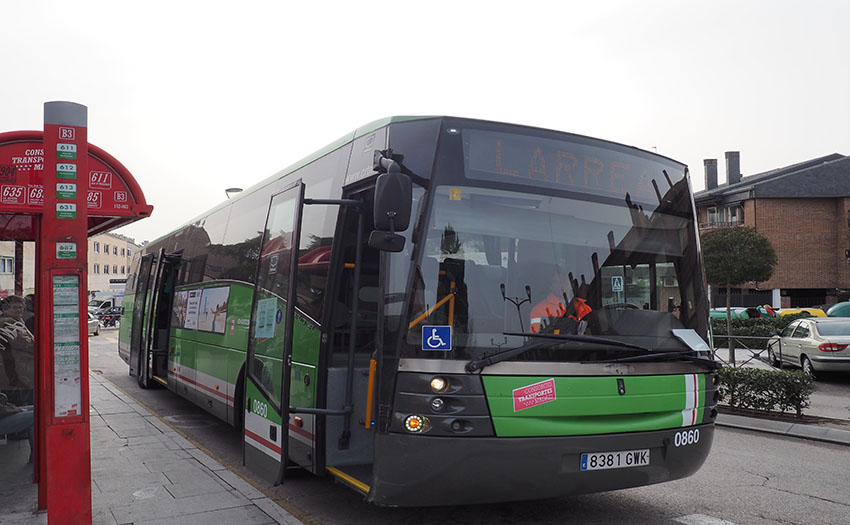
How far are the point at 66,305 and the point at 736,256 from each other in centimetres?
2438

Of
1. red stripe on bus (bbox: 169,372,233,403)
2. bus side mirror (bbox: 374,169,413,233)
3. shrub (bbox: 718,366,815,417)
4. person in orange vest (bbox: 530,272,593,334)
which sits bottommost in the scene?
shrub (bbox: 718,366,815,417)

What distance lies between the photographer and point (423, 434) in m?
4.44

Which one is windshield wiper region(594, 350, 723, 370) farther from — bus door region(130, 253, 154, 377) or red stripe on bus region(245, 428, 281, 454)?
bus door region(130, 253, 154, 377)

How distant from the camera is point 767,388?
34.5ft

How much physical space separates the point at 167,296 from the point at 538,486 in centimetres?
935

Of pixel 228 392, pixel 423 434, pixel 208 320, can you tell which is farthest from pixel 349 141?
Result: pixel 208 320

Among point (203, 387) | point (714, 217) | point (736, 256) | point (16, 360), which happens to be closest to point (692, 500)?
point (203, 387)

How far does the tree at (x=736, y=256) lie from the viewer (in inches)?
989

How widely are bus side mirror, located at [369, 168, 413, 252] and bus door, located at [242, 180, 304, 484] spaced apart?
895 mm

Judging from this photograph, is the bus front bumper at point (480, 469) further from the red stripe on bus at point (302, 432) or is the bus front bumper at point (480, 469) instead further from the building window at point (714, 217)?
the building window at point (714, 217)

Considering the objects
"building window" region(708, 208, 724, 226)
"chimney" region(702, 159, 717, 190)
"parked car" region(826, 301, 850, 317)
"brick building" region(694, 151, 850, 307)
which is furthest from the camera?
"chimney" region(702, 159, 717, 190)

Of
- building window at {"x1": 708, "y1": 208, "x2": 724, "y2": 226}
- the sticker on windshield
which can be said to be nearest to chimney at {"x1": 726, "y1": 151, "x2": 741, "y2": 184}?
building window at {"x1": 708, "y1": 208, "x2": 724, "y2": 226}

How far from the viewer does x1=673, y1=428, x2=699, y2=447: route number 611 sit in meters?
5.14

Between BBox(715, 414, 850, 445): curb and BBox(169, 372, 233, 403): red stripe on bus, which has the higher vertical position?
BBox(169, 372, 233, 403): red stripe on bus
